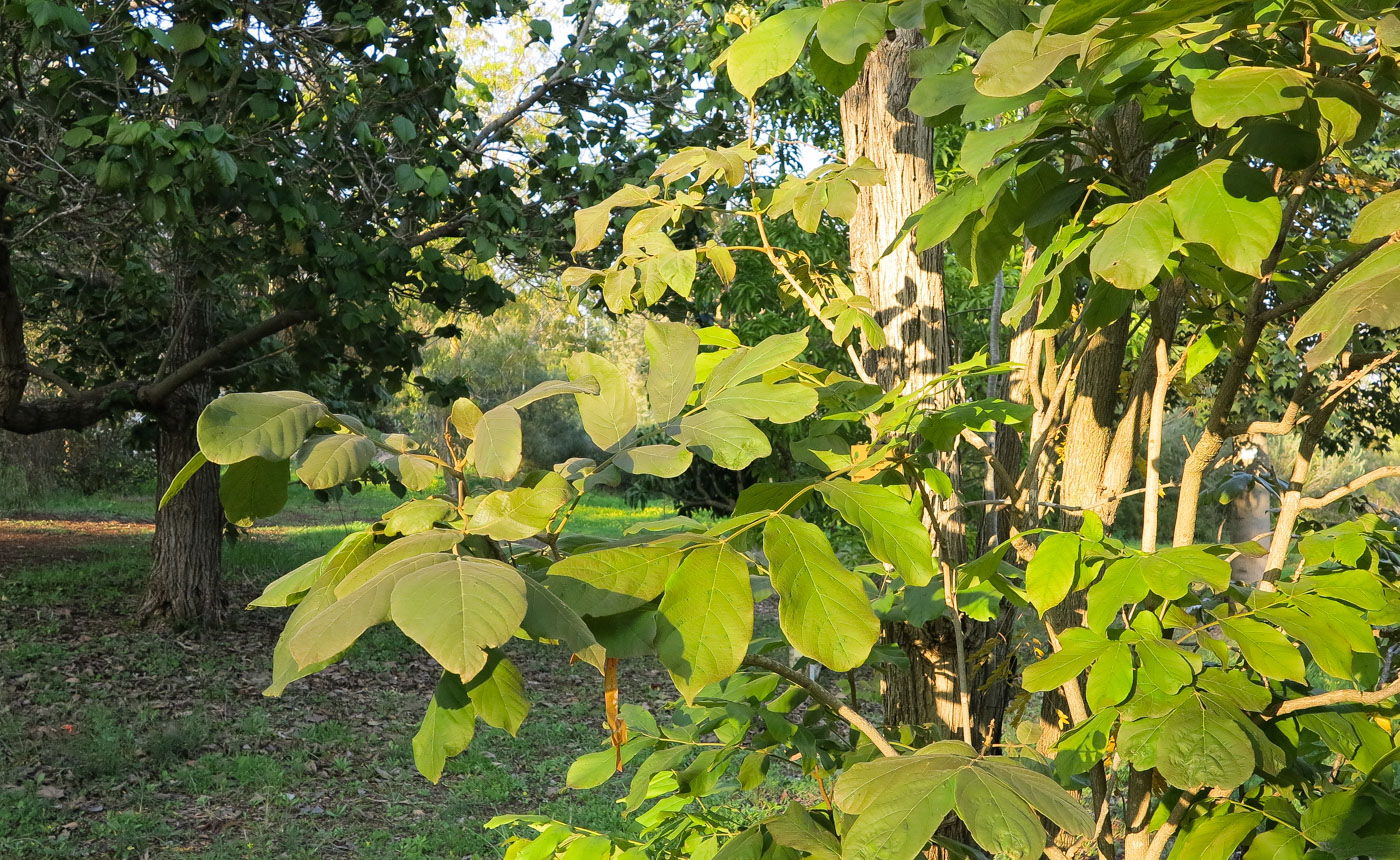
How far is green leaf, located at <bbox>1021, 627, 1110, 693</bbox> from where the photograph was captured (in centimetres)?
101

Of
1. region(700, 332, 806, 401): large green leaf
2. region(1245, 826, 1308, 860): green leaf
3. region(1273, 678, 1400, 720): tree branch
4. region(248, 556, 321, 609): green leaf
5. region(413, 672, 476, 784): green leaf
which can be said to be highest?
region(700, 332, 806, 401): large green leaf

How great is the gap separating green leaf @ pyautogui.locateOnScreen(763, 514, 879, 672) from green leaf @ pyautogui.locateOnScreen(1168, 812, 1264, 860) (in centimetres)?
62

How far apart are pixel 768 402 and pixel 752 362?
63mm

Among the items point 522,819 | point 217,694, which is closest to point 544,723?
point 217,694

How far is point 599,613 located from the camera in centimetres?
65

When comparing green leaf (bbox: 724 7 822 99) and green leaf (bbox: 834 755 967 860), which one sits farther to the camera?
green leaf (bbox: 724 7 822 99)

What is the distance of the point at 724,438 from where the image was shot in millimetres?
758

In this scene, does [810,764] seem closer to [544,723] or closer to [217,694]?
[544,723]

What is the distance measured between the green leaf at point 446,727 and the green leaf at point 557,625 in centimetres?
12

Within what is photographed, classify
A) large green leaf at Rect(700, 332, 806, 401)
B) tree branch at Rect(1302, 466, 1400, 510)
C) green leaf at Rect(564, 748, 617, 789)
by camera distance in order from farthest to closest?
1. green leaf at Rect(564, 748, 617, 789)
2. tree branch at Rect(1302, 466, 1400, 510)
3. large green leaf at Rect(700, 332, 806, 401)

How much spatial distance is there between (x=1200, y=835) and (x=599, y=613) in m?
0.83

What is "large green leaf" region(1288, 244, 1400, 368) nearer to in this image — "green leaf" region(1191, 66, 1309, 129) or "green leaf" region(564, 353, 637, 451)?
"green leaf" region(1191, 66, 1309, 129)

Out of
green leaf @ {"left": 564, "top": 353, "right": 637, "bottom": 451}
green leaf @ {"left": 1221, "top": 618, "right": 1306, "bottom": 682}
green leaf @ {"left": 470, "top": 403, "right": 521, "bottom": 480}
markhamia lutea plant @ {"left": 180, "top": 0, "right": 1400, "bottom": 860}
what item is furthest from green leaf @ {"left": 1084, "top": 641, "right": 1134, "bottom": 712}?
green leaf @ {"left": 470, "top": 403, "right": 521, "bottom": 480}

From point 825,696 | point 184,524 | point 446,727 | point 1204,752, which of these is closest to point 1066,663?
point 1204,752
